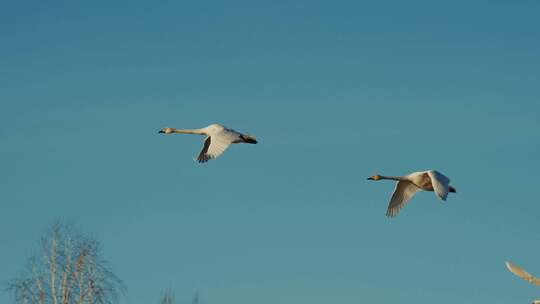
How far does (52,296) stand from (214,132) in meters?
8.05

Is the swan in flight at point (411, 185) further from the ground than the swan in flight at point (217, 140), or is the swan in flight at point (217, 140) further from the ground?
the swan in flight at point (217, 140)

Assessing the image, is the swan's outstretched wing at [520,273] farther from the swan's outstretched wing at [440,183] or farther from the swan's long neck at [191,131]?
the swan's long neck at [191,131]

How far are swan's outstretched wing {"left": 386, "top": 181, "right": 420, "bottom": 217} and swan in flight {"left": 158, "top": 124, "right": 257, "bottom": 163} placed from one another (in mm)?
5043

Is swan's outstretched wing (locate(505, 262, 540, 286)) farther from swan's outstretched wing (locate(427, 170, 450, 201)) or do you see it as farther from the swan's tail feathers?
the swan's tail feathers

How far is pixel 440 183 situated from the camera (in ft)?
148

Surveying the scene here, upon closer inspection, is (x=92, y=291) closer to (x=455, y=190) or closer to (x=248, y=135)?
(x=248, y=135)

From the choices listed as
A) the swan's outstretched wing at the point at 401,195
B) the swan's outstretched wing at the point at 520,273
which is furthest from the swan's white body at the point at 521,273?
the swan's outstretched wing at the point at 401,195

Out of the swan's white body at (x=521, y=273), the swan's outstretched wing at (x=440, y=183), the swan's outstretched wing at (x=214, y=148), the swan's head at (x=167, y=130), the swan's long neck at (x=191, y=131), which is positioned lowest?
the swan's white body at (x=521, y=273)

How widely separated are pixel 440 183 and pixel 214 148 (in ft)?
22.8

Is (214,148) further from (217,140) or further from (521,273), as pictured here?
(521,273)

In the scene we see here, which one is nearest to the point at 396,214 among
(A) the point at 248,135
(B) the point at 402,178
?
(B) the point at 402,178

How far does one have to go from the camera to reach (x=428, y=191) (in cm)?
4791

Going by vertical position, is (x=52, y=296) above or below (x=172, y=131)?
below

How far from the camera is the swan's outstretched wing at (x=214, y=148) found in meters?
45.4
